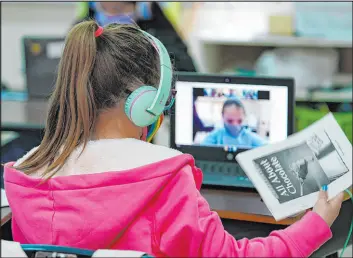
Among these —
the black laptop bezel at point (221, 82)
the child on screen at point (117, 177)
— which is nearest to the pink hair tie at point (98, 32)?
the child on screen at point (117, 177)

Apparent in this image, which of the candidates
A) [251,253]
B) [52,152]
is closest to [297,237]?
[251,253]

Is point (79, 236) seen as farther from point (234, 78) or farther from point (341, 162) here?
point (234, 78)

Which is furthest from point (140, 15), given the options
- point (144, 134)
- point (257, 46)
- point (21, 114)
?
point (144, 134)

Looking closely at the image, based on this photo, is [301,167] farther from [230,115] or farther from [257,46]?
[257,46]

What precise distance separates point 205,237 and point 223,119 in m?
0.75

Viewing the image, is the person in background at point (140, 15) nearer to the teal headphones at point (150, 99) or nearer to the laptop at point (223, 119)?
the laptop at point (223, 119)

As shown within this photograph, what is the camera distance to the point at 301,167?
1.22 meters

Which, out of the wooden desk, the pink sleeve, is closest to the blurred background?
the wooden desk

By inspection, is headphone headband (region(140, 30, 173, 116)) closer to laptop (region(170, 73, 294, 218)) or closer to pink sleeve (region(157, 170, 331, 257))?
pink sleeve (region(157, 170, 331, 257))

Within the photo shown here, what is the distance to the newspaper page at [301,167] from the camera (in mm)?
1185

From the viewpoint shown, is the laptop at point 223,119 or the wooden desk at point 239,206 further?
the laptop at point 223,119

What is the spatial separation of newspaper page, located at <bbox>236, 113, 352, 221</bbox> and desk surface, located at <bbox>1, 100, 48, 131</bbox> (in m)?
1.79

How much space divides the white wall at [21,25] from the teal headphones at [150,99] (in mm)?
3136

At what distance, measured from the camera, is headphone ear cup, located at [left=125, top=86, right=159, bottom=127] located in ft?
3.61
